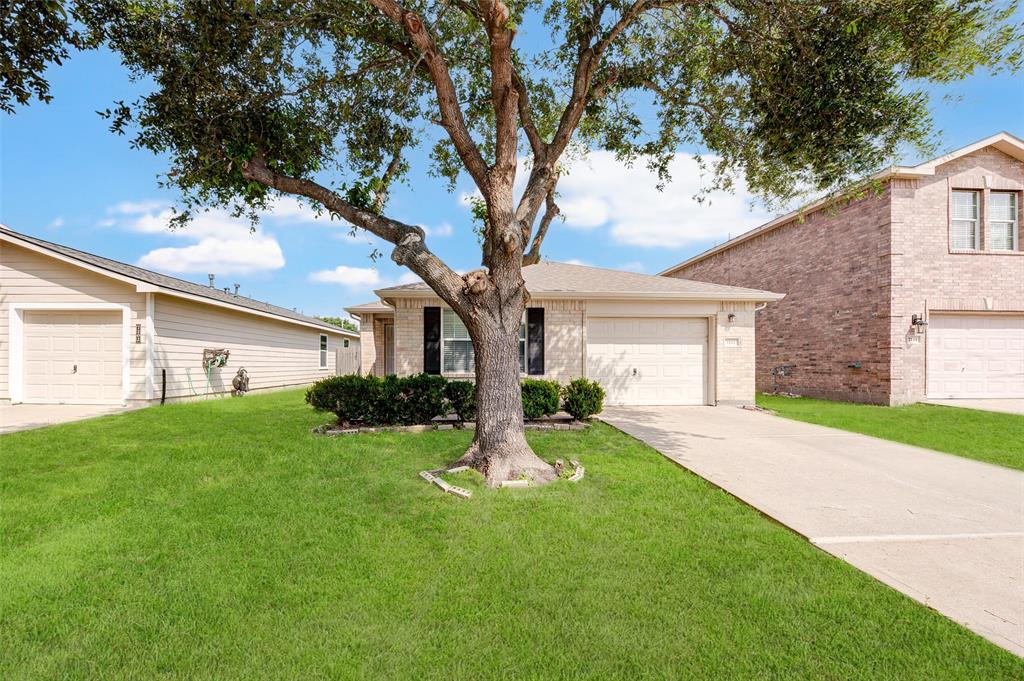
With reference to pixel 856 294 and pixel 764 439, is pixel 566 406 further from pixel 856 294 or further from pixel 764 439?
pixel 856 294

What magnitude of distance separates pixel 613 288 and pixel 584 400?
3.82 metres

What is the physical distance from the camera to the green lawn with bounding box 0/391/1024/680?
7.27ft

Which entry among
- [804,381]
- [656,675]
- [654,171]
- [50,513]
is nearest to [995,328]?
[804,381]

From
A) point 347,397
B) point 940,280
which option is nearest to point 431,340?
point 347,397

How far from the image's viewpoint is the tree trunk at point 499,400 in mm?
5152

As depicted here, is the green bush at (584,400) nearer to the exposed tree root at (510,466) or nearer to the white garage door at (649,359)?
the white garage door at (649,359)

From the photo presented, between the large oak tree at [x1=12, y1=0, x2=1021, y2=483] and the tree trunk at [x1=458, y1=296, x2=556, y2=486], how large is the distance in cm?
2

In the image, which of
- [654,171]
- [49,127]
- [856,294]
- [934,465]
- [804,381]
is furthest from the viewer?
[804,381]

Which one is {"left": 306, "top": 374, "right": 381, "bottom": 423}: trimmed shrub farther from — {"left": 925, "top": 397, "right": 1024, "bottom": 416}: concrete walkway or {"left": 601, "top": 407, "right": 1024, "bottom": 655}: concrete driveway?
{"left": 925, "top": 397, "right": 1024, "bottom": 416}: concrete walkway

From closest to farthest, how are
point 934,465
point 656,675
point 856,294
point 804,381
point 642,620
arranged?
point 656,675
point 642,620
point 934,465
point 856,294
point 804,381

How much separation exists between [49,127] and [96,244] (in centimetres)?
684

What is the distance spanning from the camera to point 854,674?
2.13 m

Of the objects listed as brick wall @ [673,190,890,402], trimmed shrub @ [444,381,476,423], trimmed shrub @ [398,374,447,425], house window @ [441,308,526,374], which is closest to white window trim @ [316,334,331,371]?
house window @ [441,308,526,374]

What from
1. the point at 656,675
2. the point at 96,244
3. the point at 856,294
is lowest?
the point at 656,675
